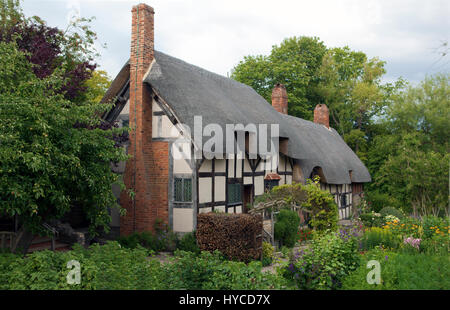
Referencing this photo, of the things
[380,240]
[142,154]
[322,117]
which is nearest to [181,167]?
[142,154]

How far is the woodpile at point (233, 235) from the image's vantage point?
11.4m

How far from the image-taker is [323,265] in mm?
6918

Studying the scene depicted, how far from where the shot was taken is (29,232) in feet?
30.5

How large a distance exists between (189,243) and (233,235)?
1.79m

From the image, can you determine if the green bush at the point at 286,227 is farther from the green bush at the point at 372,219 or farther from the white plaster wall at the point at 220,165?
the green bush at the point at 372,219

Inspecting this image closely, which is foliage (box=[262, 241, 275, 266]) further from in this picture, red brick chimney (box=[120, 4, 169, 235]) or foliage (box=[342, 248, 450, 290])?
foliage (box=[342, 248, 450, 290])

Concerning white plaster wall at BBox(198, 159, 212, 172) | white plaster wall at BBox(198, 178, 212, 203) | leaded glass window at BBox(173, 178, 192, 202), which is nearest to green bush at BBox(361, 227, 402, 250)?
white plaster wall at BBox(198, 178, 212, 203)

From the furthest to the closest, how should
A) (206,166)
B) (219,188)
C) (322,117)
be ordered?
(322,117) → (219,188) → (206,166)

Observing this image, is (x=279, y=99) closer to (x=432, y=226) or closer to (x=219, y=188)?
(x=219, y=188)

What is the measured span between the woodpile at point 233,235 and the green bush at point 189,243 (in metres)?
0.28

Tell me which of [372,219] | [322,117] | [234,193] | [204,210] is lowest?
[372,219]

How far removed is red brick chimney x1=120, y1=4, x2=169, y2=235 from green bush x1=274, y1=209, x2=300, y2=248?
406 centimetres
